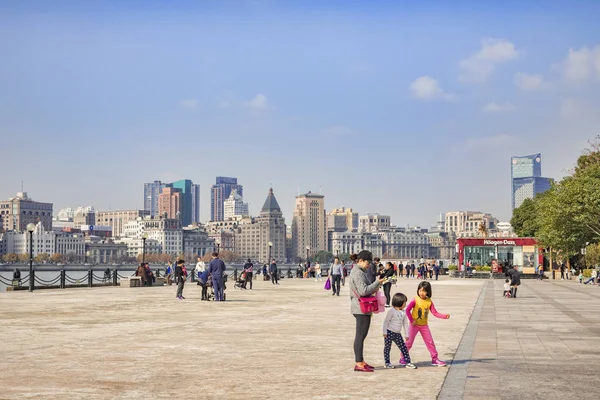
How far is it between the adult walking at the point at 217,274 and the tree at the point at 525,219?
74019mm

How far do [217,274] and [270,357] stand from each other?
659 inches

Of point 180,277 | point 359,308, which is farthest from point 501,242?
point 359,308

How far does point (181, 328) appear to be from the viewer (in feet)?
60.5

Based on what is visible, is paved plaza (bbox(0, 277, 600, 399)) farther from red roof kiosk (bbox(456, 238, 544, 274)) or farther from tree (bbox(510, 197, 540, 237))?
tree (bbox(510, 197, 540, 237))

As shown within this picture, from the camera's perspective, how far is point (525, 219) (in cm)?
10456

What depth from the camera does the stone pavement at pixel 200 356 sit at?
10.0 metres

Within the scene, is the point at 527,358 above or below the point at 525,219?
below

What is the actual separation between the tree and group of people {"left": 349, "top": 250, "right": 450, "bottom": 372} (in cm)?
8904

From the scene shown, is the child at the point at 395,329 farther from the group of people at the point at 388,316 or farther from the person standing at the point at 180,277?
the person standing at the point at 180,277

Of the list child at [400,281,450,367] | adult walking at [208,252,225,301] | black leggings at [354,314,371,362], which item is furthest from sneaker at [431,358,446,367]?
adult walking at [208,252,225,301]

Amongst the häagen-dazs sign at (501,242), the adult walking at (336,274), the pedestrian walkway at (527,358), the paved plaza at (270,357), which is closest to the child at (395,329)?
the paved plaza at (270,357)

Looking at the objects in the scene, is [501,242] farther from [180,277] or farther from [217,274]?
[217,274]

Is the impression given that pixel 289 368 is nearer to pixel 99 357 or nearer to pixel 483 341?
pixel 99 357

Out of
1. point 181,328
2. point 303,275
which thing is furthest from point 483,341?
point 303,275
